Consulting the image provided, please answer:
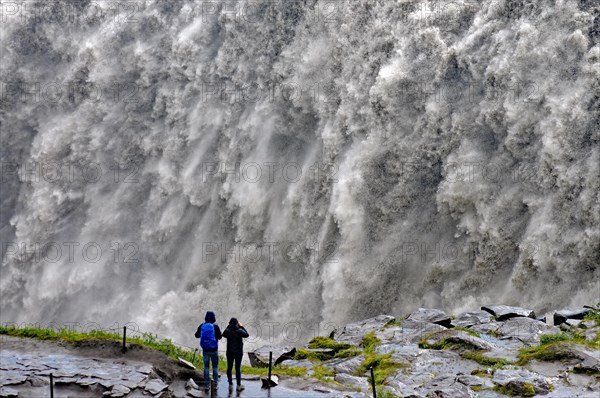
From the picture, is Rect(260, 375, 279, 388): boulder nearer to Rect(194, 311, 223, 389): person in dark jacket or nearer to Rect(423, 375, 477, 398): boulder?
Rect(194, 311, 223, 389): person in dark jacket

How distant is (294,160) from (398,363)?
1292 centimetres

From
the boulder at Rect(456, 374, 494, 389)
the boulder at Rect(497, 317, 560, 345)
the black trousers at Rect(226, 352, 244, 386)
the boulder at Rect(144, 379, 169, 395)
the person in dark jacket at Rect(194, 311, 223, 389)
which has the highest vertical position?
the boulder at Rect(497, 317, 560, 345)

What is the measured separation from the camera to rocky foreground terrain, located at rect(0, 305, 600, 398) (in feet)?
55.0

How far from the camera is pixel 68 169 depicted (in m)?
36.2

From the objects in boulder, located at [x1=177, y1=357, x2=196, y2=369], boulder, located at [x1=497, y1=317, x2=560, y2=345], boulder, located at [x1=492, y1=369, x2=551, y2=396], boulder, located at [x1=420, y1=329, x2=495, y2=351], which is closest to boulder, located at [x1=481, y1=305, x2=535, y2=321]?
boulder, located at [x1=497, y1=317, x2=560, y2=345]

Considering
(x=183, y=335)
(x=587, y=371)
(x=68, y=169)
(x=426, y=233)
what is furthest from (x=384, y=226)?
(x=68, y=169)

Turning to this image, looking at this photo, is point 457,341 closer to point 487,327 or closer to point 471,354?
point 471,354

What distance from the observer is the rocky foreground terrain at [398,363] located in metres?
16.8

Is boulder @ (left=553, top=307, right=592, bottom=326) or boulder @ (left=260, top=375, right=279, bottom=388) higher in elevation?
boulder @ (left=553, top=307, right=592, bottom=326)

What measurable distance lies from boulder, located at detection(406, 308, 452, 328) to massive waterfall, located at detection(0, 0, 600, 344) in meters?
3.09

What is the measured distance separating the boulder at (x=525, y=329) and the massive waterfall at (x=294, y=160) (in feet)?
10.5

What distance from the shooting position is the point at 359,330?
2269 centimetres

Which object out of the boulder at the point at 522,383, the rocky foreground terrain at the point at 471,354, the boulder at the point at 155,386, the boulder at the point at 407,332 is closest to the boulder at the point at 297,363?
the rocky foreground terrain at the point at 471,354

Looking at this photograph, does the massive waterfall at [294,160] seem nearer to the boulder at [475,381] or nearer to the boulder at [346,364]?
the boulder at [346,364]
